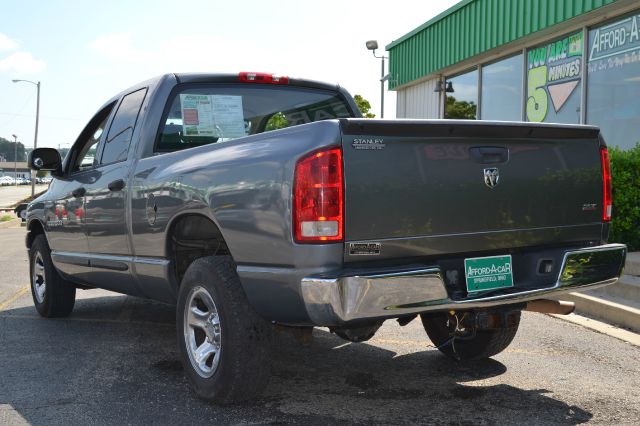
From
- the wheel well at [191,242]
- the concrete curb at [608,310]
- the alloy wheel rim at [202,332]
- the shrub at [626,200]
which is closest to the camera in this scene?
the alloy wheel rim at [202,332]

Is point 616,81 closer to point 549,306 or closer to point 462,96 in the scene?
point 462,96

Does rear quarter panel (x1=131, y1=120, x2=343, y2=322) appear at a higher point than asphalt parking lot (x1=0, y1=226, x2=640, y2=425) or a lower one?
higher

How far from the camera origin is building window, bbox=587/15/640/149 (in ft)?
35.1

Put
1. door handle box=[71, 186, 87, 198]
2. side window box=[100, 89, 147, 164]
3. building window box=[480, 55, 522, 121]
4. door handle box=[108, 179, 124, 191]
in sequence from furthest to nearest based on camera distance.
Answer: building window box=[480, 55, 522, 121]
door handle box=[71, 186, 87, 198]
side window box=[100, 89, 147, 164]
door handle box=[108, 179, 124, 191]

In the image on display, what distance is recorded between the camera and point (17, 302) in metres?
7.37

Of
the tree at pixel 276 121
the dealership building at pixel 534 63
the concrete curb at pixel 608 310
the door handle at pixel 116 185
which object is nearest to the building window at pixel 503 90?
the dealership building at pixel 534 63

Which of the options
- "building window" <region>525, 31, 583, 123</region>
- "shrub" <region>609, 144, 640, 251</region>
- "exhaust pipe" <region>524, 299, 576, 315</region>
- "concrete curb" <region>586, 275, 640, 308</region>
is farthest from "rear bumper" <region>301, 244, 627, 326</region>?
"building window" <region>525, 31, 583, 123</region>

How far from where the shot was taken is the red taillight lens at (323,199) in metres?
3.19

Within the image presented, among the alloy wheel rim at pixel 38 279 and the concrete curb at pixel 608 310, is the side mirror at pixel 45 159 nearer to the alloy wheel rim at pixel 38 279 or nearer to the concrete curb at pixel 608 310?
the alloy wheel rim at pixel 38 279

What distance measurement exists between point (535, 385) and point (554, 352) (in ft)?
3.16

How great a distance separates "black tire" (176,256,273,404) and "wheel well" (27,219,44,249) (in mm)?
3415

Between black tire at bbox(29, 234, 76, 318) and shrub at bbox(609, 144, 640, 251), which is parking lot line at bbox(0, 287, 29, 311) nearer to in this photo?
black tire at bbox(29, 234, 76, 318)

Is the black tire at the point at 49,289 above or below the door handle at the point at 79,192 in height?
below

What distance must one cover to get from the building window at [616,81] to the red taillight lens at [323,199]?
29.4ft
